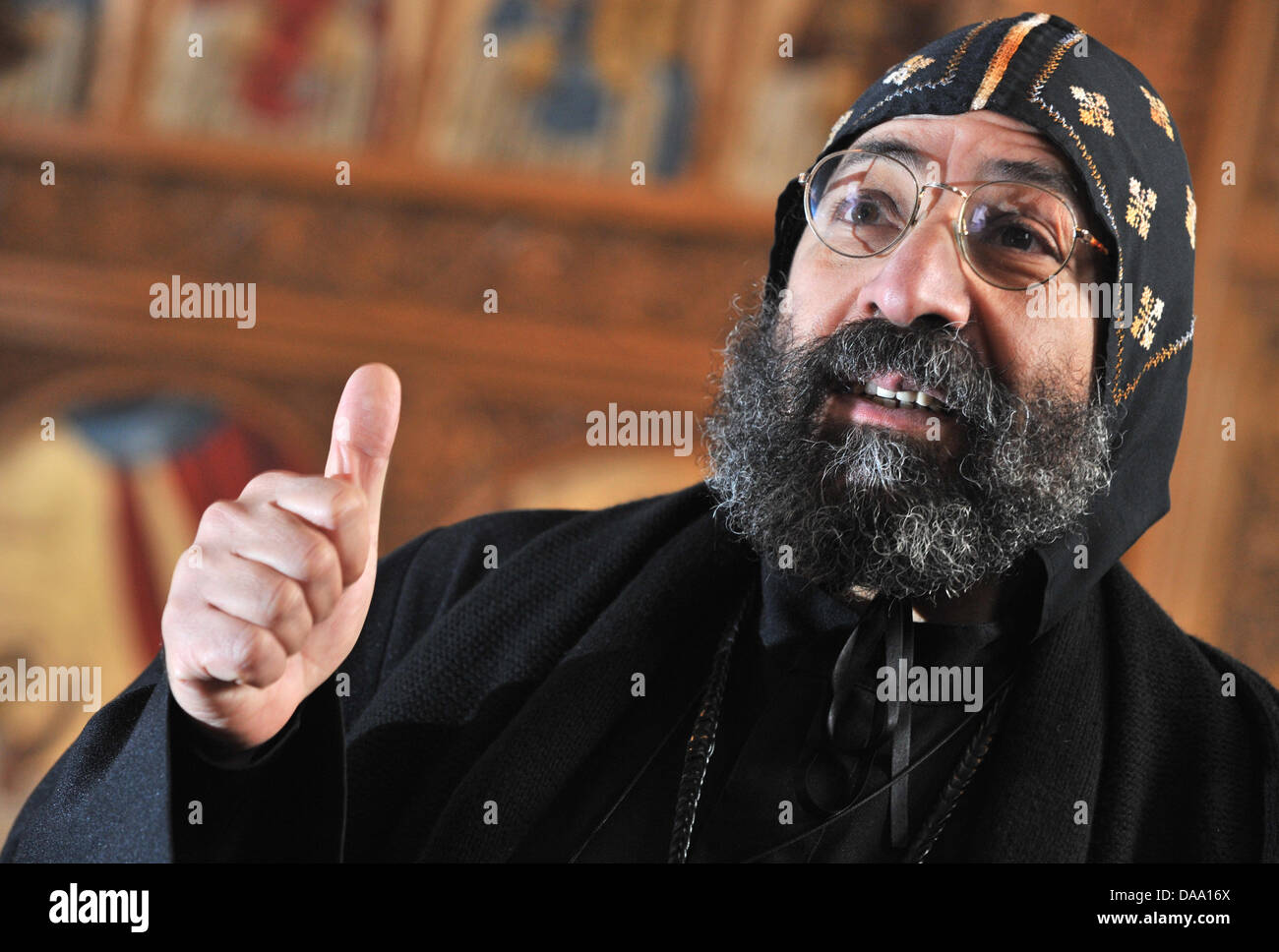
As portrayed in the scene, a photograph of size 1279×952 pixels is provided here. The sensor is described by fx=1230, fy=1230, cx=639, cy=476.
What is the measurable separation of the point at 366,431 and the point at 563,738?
476 mm

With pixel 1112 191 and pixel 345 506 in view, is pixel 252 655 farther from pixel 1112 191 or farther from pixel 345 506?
pixel 1112 191

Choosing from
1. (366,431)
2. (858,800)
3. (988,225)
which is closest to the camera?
(366,431)

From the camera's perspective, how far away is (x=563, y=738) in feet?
4.78

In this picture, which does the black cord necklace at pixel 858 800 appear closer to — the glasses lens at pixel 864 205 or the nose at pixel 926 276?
the nose at pixel 926 276

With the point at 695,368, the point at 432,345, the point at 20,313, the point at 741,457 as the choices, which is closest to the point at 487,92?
the point at 432,345

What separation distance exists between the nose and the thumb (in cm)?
→ 63

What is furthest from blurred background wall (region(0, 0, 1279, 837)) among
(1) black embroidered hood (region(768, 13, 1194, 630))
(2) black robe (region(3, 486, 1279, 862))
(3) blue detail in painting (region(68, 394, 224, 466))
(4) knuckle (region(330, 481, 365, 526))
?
(4) knuckle (region(330, 481, 365, 526))

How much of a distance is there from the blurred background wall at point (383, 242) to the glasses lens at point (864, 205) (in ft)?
10.7

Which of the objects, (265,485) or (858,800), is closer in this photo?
(265,485)

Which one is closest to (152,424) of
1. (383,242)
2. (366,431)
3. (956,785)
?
(383,242)

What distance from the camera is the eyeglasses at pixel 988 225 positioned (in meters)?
1.55

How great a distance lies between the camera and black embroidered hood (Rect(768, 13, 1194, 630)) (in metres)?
1.58

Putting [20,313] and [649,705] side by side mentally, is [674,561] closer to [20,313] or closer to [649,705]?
[649,705]

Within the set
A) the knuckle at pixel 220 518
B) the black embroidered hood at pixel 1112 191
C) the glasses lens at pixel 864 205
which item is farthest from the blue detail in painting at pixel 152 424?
the knuckle at pixel 220 518
